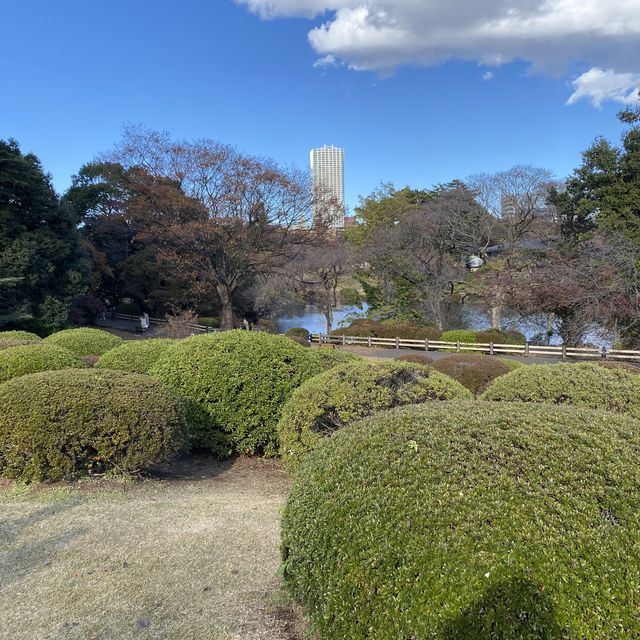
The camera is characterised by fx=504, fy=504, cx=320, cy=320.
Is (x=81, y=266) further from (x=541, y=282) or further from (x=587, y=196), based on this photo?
(x=587, y=196)

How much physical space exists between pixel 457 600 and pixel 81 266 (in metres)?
28.6

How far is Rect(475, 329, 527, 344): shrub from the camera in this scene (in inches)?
1017

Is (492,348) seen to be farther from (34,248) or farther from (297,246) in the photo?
(34,248)

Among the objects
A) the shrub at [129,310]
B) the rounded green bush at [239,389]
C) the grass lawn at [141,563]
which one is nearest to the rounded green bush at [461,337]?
the rounded green bush at [239,389]

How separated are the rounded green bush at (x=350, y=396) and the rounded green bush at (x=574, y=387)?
1.67ft

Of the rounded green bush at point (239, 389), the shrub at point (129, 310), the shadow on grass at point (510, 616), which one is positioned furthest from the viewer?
the shrub at point (129, 310)

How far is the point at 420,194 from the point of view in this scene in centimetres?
4419

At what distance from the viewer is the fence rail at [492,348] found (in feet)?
68.9

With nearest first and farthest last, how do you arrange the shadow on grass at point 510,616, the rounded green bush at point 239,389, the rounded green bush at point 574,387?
1. the shadow on grass at point 510,616
2. the rounded green bush at point 574,387
3. the rounded green bush at point 239,389

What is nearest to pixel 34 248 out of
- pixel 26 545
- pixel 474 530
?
pixel 26 545

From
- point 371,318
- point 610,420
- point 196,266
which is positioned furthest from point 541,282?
point 610,420

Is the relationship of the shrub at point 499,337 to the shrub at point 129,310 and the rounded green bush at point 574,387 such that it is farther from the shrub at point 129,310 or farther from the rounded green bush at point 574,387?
the shrub at point 129,310

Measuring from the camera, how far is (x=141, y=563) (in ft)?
11.4

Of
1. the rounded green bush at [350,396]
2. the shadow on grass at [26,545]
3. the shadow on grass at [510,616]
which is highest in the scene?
the rounded green bush at [350,396]
